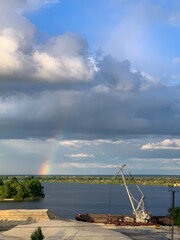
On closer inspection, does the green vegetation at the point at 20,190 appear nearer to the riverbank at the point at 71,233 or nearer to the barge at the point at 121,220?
the barge at the point at 121,220

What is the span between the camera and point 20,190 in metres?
153

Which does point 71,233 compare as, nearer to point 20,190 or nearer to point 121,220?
point 121,220

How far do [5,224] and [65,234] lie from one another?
24.0 meters

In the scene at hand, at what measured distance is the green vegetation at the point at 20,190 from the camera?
15198cm

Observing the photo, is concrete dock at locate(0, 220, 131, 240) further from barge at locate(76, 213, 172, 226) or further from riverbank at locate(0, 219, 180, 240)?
barge at locate(76, 213, 172, 226)

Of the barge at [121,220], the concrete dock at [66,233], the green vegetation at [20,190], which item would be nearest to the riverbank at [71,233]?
the concrete dock at [66,233]

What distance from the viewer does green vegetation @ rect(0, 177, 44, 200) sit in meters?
152

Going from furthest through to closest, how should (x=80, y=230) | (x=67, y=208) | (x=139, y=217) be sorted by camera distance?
(x=67, y=208) → (x=139, y=217) → (x=80, y=230)

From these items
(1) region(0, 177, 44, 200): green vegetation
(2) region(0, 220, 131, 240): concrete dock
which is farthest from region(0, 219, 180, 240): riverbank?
(1) region(0, 177, 44, 200): green vegetation

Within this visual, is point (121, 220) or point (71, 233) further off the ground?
point (71, 233)

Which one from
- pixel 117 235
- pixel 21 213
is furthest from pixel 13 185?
pixel 117 235

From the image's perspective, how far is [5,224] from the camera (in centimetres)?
7538

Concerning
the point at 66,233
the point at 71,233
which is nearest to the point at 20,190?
the point at 66,233

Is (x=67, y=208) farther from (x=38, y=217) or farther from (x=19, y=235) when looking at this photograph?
(x=19, y=235)
